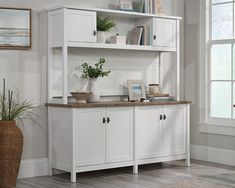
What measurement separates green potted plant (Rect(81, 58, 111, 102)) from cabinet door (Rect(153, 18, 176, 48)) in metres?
0.81

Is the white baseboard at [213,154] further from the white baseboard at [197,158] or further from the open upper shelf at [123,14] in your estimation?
the open upper shelf at [123,14]

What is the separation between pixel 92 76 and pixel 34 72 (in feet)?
2.18

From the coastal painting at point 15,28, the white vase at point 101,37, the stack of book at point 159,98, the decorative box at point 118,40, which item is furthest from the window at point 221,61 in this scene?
the coastal painting at point 15,28

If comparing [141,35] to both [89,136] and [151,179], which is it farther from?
[151,179]

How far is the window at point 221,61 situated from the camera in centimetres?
641

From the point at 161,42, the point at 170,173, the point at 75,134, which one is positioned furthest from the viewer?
the point at 161,42

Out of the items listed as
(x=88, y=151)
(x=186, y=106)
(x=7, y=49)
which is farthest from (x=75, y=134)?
(x=186, y=106)

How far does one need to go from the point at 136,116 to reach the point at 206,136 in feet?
4.37

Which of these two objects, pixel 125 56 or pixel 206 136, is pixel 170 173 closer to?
pixel 206 136

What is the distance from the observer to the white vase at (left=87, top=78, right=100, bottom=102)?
574 cm

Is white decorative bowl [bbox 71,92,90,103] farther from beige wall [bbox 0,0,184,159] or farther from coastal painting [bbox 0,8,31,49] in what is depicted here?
coastal painting [bbox 0,8,31,49]

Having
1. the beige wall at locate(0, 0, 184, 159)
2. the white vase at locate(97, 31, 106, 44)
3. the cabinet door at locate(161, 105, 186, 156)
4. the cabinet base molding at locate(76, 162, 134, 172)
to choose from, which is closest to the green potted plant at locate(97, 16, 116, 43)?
the white vase at locate(97, 31, 106, 44)

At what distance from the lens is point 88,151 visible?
17.9 ft

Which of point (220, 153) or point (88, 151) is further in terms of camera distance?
point (220, 153)
